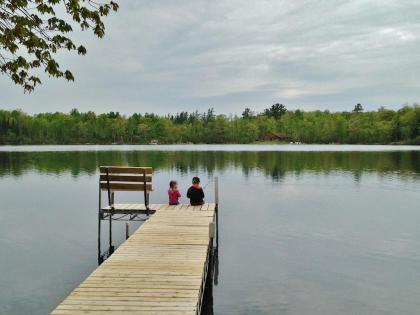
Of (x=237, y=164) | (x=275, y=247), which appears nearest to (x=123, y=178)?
(x=275, y=247)

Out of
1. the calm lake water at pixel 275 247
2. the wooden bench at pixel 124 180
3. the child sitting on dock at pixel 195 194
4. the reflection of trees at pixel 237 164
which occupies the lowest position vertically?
the calm lake water at pixel 275 247

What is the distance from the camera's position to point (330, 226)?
2619cm

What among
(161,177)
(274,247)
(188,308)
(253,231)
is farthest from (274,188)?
(188,308)

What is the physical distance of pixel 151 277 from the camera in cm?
1003

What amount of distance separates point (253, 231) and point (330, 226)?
5035mm

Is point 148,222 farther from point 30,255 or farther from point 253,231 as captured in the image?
point 253,231

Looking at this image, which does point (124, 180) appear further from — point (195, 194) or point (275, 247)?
point (275, 247)

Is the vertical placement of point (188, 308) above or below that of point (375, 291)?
above

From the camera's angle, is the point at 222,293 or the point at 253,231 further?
the point at 253,231

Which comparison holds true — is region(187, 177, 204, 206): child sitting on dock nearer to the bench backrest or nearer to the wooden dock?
the bench backrest

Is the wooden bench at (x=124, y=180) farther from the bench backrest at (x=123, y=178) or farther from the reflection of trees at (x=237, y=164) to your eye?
the reflection of trees at (x=237, y=164)

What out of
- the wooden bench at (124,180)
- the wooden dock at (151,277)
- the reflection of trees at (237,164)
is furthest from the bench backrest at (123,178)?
the reflection of trees at (237,164)

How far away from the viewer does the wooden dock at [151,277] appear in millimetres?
8289

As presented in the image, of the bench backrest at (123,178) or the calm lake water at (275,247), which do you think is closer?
the calm lake water at (275,247)
